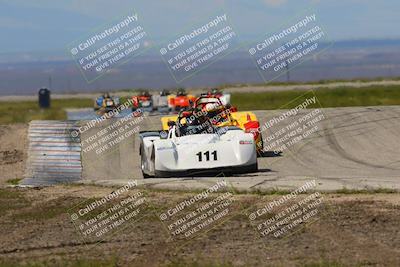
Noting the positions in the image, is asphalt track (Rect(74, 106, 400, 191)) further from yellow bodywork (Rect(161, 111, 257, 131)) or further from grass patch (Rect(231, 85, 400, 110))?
grass patch (Rect(231, 85, 400, 110))

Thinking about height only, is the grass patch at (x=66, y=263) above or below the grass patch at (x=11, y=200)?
below

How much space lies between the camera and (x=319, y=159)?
22625 millimetres

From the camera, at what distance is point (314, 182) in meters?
14.0

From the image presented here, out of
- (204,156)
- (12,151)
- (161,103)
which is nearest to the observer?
(204,156)

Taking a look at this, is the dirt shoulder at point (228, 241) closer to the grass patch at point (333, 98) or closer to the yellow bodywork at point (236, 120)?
the yellow bodywork at point (236, 120)

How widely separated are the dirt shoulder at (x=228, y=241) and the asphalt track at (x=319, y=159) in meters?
1.62

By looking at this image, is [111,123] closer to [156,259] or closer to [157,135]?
[157,135]

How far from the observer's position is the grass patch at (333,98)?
4616cm

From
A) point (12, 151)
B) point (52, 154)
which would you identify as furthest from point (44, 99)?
point (52, 154)

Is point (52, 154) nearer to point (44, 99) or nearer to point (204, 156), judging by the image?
point (204, 156)

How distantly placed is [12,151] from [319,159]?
987cm

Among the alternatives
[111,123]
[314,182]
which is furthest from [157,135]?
[111,123]

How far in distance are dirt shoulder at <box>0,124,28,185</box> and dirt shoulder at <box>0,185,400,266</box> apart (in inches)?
392

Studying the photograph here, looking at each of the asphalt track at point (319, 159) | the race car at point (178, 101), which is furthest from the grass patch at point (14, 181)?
the race car at point (178, 101)
